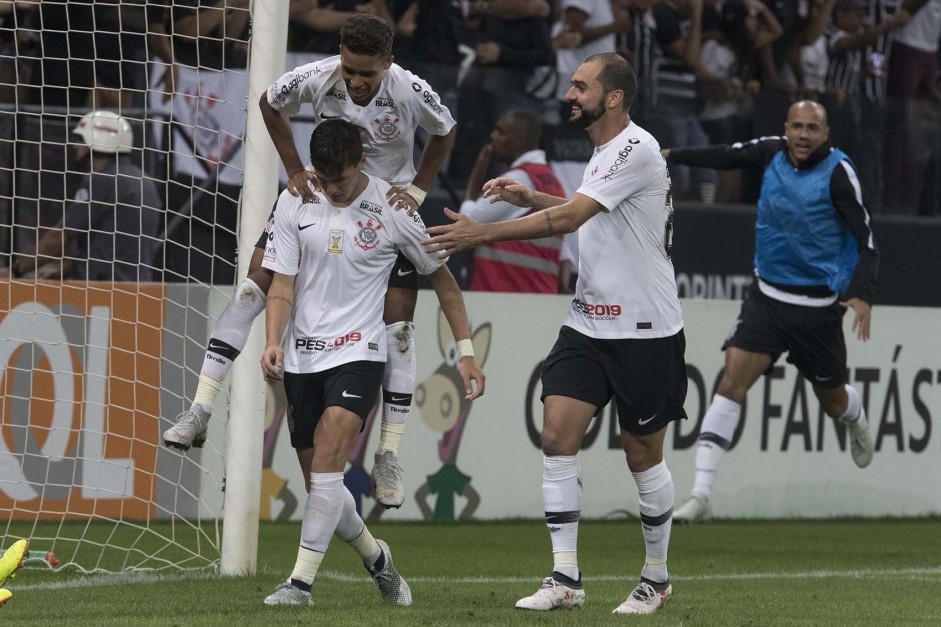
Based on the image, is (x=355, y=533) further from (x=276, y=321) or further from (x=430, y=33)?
(x=430, y=33)

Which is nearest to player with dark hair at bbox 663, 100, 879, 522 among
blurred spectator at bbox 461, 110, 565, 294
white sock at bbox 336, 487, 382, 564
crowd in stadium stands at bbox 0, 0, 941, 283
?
blurred spectator at bbox 461, 110, 565, 294

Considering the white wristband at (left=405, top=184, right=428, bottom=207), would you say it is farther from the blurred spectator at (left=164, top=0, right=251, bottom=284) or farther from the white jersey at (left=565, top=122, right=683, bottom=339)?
the blurred spectator at (left=164, top=0, right=251, bottom=284)

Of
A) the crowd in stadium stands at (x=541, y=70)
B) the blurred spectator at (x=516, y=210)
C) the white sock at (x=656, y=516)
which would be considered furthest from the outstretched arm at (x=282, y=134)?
the blurred spectator at (x=516, y=210)

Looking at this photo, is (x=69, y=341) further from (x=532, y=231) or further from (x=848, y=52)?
(x=848, y=52)

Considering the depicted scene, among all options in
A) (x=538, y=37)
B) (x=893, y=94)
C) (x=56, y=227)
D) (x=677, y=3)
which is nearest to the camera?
(x=56, y=227)

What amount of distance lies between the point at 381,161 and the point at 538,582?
247 cm

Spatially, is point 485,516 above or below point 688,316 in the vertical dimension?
below

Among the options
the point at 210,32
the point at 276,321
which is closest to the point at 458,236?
the point at 276,321

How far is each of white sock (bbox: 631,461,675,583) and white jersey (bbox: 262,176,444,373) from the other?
130 cm

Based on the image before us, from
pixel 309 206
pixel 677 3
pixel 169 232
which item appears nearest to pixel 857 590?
pixel 309 206

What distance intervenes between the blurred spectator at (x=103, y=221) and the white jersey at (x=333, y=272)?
3.02 metres

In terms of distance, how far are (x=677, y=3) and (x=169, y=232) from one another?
6096 mm

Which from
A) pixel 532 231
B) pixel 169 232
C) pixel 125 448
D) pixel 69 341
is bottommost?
pixel 125 448

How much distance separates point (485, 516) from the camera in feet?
36.3
